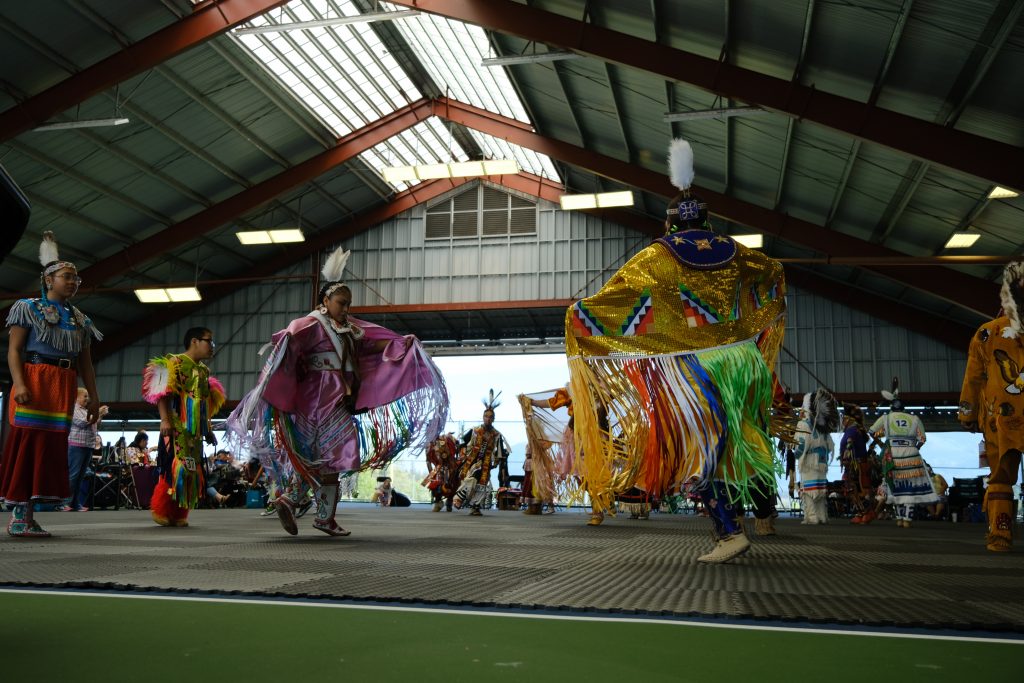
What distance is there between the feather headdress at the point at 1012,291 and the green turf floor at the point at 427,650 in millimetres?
3490

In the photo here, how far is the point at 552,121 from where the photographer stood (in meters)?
17.6

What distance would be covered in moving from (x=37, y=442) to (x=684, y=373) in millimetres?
3757

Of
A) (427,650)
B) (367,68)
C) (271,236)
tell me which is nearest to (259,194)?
(271,236)

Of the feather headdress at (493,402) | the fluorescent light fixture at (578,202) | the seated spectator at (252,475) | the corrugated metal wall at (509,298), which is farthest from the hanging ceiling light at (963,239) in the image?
the seated spectator at (252,475)

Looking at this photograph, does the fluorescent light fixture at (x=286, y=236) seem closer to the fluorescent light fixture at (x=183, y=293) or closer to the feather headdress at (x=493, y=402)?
the fluorescent light fixture at (x=183, y=293)

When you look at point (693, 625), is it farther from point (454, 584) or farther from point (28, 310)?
point (28, 310)

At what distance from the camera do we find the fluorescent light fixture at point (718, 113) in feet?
41.5

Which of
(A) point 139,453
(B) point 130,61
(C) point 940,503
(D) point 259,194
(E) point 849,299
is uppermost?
(B) point 130,61

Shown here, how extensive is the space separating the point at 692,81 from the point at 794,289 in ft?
38.5

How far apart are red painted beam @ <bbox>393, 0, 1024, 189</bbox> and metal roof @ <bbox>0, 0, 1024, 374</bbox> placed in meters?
0.03

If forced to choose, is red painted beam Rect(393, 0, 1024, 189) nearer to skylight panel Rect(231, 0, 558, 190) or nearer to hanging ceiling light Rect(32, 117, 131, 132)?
skylight panel Rect(231, 0, 558, 190)

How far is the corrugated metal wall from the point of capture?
21.6 m

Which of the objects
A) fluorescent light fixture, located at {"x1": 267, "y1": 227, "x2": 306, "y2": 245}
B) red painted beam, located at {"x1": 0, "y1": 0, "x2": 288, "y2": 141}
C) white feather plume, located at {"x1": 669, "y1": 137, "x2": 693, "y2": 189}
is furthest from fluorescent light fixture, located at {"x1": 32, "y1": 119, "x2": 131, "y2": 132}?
white feather plume, located at {"x1": 669, "y1": 137, "x2": 693, "y2": 189}

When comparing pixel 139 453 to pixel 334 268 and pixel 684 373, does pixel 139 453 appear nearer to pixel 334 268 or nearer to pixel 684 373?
pixel 334 268
